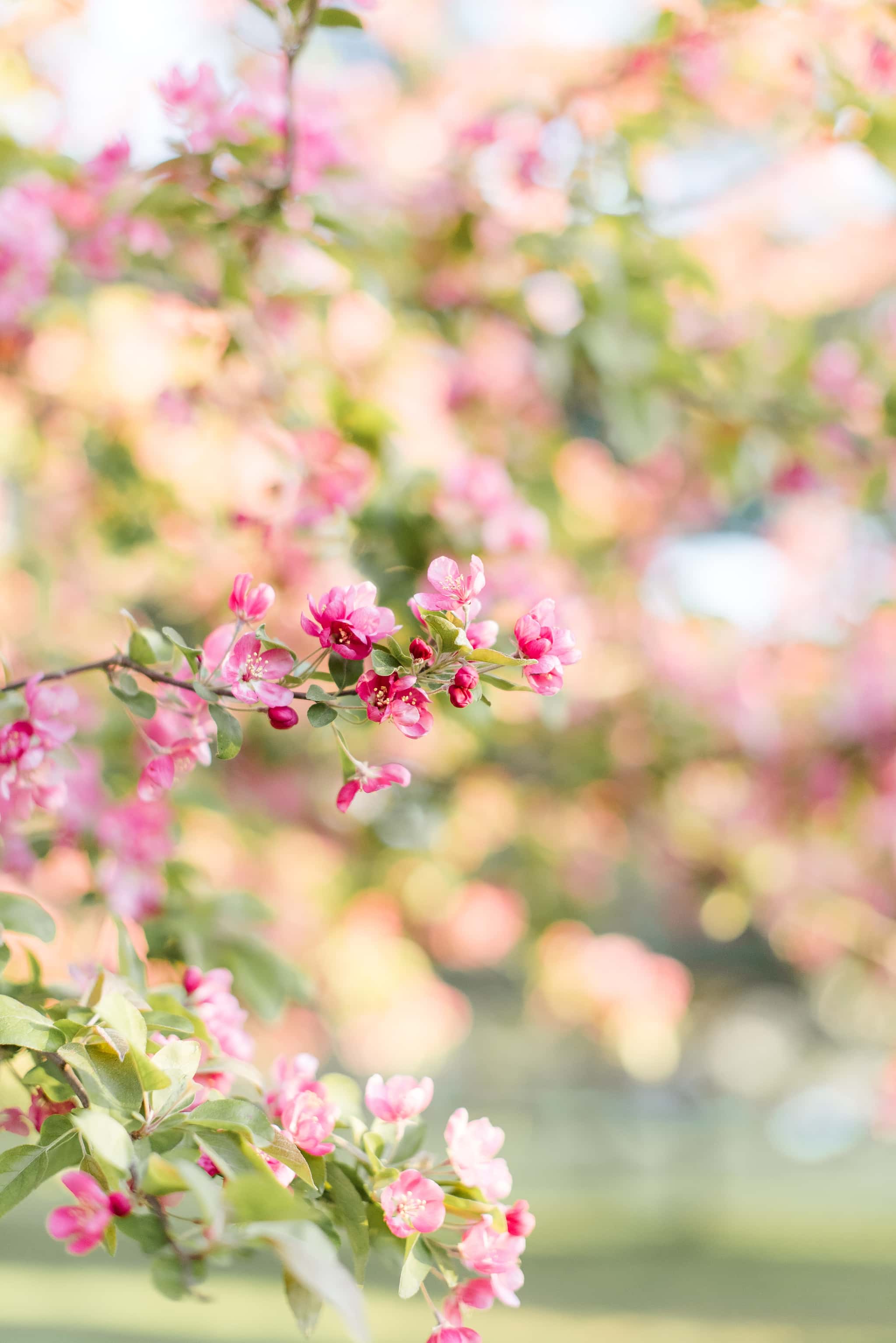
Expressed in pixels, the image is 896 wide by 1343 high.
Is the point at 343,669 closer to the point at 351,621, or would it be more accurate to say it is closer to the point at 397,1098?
the point at 351,621

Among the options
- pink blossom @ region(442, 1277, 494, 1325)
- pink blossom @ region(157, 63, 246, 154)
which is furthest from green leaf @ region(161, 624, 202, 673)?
pink blossom @ region(157, 63, 246, 154)

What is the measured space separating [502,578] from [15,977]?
32.6 inches

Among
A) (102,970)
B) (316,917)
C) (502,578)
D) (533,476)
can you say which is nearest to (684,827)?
(316,917)

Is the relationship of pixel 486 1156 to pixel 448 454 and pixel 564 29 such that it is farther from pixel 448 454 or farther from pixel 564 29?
A: pixel 564 29

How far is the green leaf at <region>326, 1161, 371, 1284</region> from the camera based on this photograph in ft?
3.00

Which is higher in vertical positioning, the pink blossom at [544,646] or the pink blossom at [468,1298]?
the pink blossom at [544,646]

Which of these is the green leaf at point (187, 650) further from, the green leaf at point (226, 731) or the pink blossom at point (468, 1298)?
the pink blossom at point (468, 1298)

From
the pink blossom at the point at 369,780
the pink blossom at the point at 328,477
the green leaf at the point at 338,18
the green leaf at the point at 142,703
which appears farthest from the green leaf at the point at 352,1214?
the green leaf at the point at 338,18

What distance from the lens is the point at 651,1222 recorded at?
27.4 ft

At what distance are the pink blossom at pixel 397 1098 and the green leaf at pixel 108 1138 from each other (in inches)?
10.8

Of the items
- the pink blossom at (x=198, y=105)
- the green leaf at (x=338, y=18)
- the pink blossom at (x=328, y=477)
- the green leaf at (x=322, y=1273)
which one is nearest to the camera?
the green leaf at (x=322, y=1273)

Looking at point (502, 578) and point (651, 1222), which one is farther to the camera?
point (651, 1222)

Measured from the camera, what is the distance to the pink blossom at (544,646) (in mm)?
917

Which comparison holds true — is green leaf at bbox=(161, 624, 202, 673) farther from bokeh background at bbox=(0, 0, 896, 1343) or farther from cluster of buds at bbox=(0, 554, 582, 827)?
bokeh background at bbox=(0, 0, 896, 1343)
